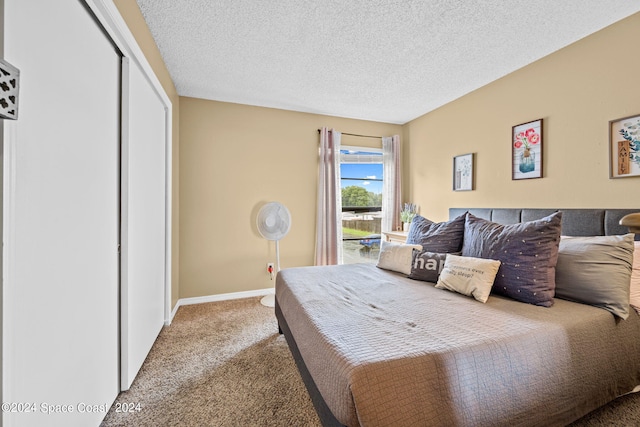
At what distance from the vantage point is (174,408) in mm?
1479

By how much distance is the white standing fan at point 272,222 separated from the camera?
3068 millimetres

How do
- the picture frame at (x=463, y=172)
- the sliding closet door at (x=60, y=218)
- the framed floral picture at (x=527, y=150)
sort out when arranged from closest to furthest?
the sliding closet door at (x=60, y=218), the framed floral picture at (x=527, y=150), the picture frame at (x=463, y=172)

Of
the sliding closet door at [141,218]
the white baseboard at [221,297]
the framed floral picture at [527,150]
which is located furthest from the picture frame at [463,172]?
the sliding closet door at [141,218]

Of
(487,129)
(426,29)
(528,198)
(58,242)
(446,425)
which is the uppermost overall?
(426,29)

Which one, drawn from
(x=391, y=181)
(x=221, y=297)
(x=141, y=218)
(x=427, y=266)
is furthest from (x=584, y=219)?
(x=221, y=297)

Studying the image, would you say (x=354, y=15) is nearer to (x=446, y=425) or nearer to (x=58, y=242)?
(x=58, y=242)

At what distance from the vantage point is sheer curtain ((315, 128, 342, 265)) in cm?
356

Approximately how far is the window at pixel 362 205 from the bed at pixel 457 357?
7.63 feet

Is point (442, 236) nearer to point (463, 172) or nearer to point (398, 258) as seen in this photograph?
point (398, 258)

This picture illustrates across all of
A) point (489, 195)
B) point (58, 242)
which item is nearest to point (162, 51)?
point (58, 242)

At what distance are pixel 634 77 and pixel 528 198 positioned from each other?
102 cm

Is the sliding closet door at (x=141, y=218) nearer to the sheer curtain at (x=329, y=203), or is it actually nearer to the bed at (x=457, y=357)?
the bed at (x=457, y=357)

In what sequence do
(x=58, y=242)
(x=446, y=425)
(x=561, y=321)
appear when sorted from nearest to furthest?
1. (x=446, y=425)
2. (x=58, y=242)
3. (x=561, y=321)

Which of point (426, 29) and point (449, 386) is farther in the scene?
point (426, 29)
